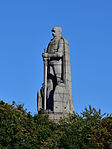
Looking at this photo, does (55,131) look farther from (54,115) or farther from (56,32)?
(56,32)

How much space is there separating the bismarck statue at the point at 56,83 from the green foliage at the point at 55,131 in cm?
158

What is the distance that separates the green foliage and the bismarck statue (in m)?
1.58

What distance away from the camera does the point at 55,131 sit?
125 feet

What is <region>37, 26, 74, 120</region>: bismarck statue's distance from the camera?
41.8m

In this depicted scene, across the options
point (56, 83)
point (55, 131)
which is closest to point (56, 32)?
point (56, 83)

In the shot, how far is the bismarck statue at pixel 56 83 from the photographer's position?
137 ft

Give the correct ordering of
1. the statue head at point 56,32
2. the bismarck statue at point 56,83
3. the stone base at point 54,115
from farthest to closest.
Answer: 1. the statue head at point 56,32
2. the bismarck statue at point 56,83
3. the stone base at point 54,115

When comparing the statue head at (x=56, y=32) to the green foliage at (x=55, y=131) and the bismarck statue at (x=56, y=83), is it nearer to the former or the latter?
the bismarck statue at (x=56, y=83)

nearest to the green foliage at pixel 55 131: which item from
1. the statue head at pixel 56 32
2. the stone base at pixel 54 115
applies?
the stone base at pixel 54 115

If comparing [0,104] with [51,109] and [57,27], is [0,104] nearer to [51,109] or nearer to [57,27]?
[51,109]

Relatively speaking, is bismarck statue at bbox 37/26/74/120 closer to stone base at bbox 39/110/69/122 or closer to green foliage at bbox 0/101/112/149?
stone base at bbox 39/110/69/122

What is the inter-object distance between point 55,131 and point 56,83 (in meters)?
6.13

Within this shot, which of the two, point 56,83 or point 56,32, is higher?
point 56,32

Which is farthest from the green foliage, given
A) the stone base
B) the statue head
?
the statue head
